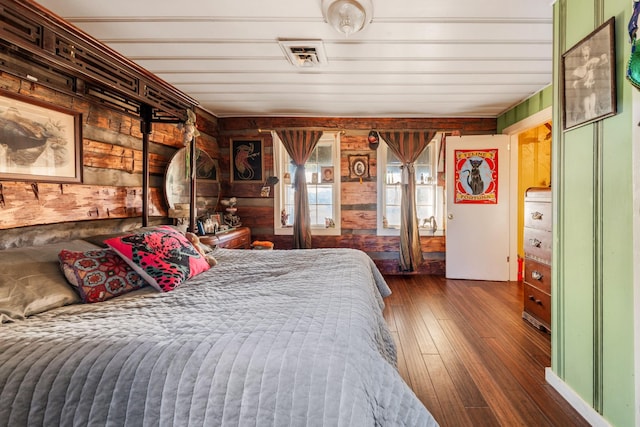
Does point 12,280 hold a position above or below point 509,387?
above

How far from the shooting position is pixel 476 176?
4.38 metres

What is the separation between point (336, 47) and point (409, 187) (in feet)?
8.08

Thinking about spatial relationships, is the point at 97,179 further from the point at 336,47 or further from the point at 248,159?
the point at 248,159

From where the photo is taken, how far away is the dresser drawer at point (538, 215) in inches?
107

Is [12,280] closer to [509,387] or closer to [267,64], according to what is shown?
[267,64]

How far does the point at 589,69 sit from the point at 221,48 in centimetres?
234

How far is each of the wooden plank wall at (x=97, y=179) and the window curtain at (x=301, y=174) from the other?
146 cm

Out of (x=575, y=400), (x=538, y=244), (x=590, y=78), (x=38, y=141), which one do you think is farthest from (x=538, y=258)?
(x=38, y=141)

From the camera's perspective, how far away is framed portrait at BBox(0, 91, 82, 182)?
180cm

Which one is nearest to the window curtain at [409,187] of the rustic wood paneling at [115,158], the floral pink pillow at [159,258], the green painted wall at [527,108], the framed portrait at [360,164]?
the framed portrait at [360,164]

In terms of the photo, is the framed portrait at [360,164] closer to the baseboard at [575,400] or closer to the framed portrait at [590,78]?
the framed portrait at [590,78]

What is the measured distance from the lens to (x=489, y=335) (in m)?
2.66

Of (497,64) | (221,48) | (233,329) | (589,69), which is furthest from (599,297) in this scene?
(221,48)

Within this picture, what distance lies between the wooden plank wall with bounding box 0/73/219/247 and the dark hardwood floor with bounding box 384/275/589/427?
2.46m
